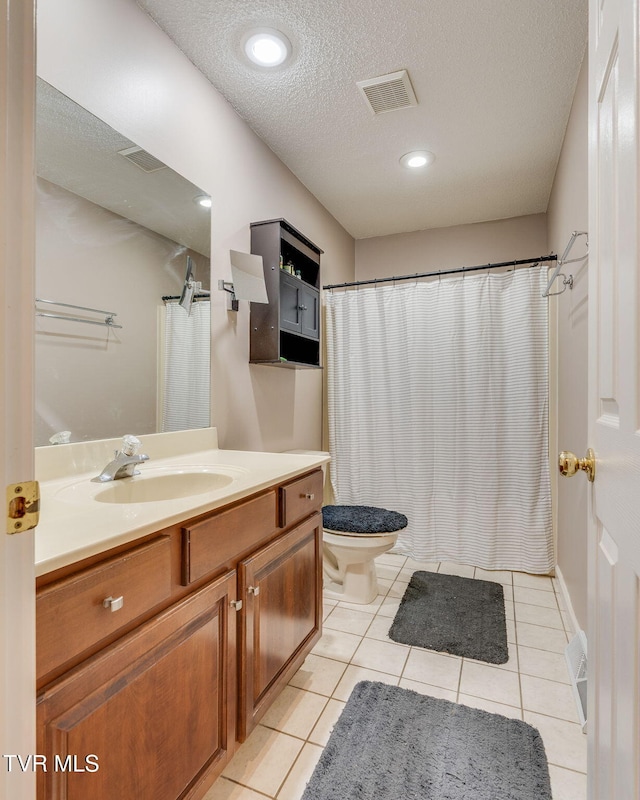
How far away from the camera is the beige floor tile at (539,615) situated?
2.03 metres

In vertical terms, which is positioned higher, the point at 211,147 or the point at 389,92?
the point at 389,92

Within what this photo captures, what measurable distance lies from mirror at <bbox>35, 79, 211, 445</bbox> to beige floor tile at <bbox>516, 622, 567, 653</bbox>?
172 centimetres

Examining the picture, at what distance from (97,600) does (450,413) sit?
2.36 m

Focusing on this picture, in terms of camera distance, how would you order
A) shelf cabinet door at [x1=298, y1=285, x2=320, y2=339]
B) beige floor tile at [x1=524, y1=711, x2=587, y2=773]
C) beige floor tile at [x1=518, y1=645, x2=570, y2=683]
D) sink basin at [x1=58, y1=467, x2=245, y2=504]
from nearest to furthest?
sink basin at [x1=58, y1=467, x2=245, y2=504], beige floor tile at [x1=524, y1=711, x2=587, y2=773], beige floor tile at [x1=518, y1=645, x2=570, y2=683], shelf cabinet door at [x1=298, y1=285, x2=320, y2=339]

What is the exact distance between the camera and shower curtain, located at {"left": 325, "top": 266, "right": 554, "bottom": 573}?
2.54 metres

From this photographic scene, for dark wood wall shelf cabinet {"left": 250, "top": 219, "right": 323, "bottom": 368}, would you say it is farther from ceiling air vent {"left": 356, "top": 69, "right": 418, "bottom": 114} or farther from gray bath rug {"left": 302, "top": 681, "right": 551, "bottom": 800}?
gray bath rug {"left": 302, "top": 681, "right": 551, "bottom": 800}

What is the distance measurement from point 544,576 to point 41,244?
293 cm

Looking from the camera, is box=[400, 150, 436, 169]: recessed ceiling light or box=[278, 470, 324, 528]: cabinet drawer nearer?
box=[278, 470, 324, 528]: cabinet drawer

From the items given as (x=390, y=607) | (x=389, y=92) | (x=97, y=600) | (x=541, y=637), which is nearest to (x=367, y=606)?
(x=390, y=607)

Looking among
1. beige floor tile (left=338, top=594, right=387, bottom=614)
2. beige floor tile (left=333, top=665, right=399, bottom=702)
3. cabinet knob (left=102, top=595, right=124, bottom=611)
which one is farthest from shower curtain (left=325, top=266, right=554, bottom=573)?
cabinet knob (left=102, top=595, right=124, bottom=611)

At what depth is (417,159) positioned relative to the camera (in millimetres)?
2420

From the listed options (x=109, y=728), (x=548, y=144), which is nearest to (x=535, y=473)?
(x=548, y=144)

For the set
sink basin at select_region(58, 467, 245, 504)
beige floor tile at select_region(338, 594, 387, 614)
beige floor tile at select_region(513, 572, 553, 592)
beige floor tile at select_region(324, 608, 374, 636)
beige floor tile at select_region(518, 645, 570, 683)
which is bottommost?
beige floor tile at select_region(518, 645, 570, 683)

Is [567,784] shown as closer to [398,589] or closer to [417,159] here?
[398,589]
